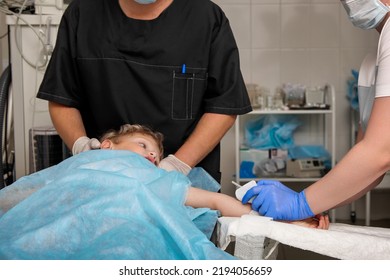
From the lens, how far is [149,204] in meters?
1.14

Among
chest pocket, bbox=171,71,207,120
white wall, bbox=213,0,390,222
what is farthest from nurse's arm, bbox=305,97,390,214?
white wall, bbox=213,0,390,222

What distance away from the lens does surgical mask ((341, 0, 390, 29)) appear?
141cm

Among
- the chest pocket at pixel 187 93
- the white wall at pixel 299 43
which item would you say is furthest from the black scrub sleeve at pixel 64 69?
the white wall at pixel 299 43

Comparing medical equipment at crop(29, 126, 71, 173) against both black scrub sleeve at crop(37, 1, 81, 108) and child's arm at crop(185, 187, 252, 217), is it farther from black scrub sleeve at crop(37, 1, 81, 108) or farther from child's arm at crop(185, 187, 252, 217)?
child's arm at crop(185, 187, 252, 217)

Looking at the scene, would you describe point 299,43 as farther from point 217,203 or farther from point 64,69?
point 217,203

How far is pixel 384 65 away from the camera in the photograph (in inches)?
51.8

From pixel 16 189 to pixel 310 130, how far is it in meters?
2.56

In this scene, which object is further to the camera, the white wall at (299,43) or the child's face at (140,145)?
the white wall at (299,43)

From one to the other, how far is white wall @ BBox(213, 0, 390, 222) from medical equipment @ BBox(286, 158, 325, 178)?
1.56 ft

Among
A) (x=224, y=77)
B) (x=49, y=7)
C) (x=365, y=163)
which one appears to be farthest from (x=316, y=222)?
(x=49, y=7)

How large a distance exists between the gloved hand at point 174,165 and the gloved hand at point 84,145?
20 cm

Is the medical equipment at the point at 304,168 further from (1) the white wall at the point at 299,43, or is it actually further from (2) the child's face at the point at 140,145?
(2) the child's face at the point at 140,145

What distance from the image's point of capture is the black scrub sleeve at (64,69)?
169 centimetres
